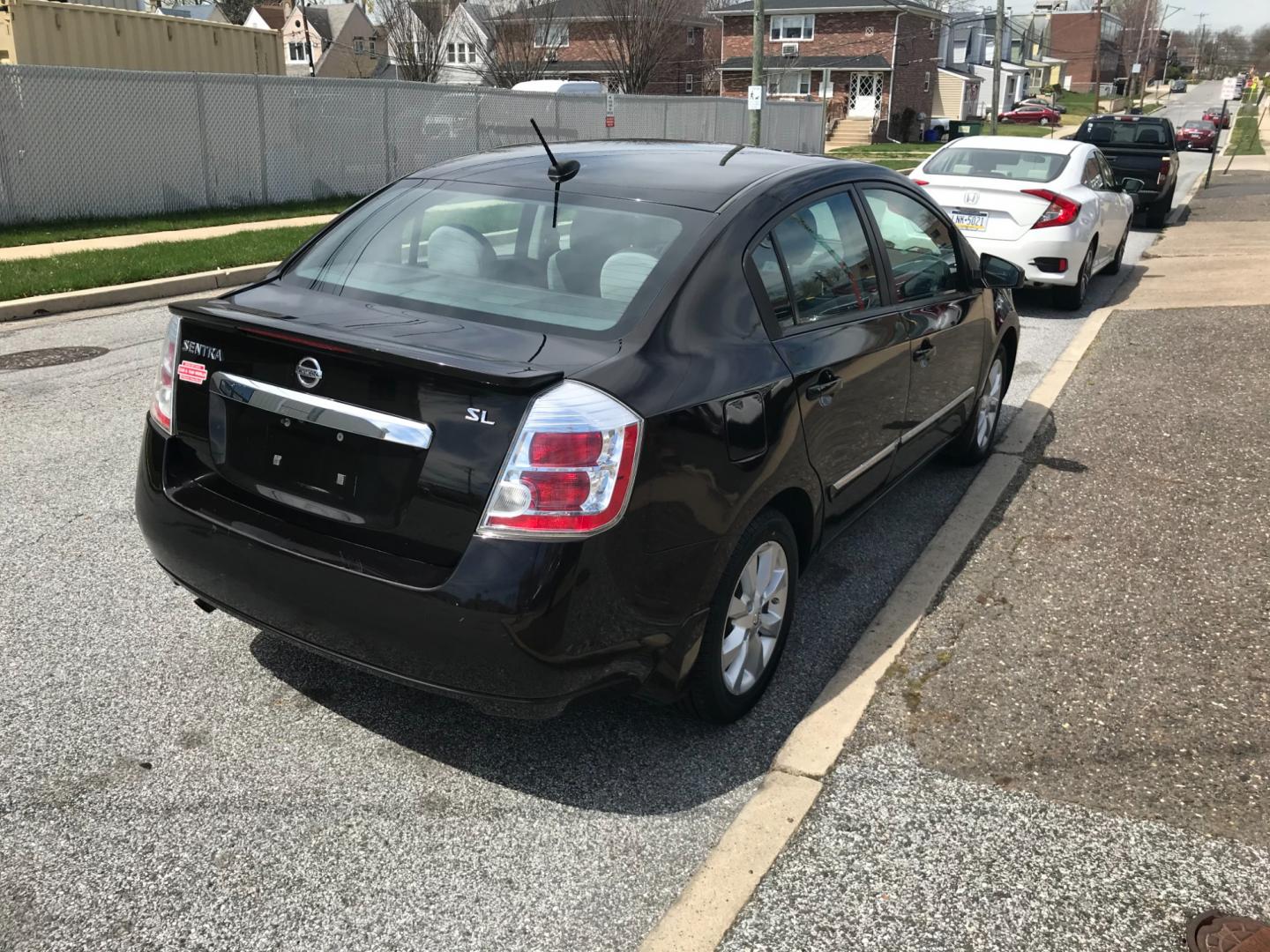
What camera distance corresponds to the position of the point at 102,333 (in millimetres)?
9219

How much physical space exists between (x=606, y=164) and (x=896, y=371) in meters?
1.39

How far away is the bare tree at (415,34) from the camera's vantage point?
132 feet

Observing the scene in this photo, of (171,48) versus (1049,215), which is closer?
(1049,215)

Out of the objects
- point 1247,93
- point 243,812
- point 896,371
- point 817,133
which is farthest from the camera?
point 1247,93

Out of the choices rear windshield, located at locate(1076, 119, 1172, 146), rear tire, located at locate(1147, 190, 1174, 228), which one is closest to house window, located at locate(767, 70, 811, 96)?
rear windshield, located at locate(1076, 119, 1172, 146)

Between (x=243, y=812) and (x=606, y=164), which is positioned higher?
(x=606, y=164)

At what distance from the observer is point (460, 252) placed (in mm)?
3750

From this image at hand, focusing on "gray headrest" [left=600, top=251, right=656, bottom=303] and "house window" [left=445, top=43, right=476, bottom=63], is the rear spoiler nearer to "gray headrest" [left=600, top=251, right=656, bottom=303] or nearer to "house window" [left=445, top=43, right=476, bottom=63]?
"gray headrest" [left=600, top=251, right=656, bottom=303]

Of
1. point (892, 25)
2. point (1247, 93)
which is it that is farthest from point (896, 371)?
point (1247, 93)

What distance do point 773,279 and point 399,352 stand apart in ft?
4.50

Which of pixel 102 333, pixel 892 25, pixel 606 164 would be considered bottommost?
pixel 102 333

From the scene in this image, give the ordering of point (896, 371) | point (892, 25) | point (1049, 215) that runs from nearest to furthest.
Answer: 1. point (896, 371)
2. point (1049, 215)
3. point (892, 25)

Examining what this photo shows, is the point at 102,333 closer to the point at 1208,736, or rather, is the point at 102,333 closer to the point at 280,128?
the point at 1208,736

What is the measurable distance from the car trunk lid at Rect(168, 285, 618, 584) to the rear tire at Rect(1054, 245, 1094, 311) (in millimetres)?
8989
